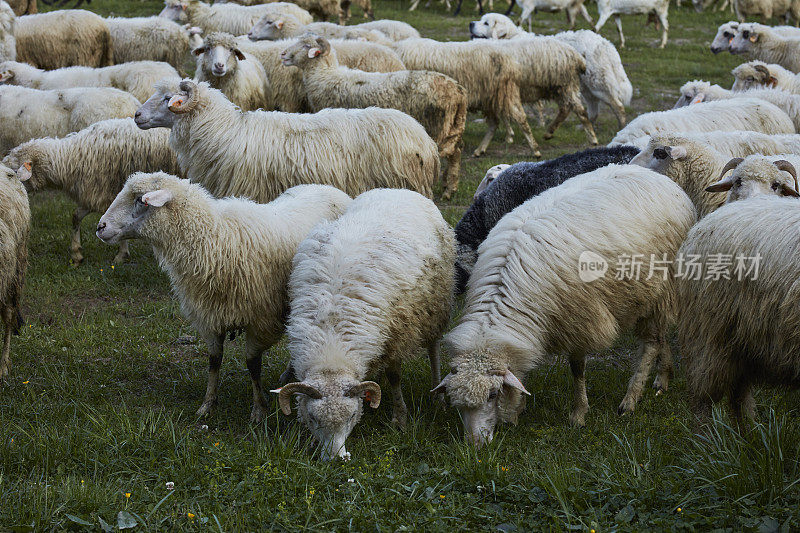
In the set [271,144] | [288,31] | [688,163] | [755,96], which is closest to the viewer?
[688,163]

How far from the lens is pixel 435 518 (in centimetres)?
352

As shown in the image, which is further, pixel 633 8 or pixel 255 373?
pixel 633 8

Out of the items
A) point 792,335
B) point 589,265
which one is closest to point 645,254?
point 589,265

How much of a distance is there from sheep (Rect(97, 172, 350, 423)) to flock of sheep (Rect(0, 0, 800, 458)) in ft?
Result: 0.04

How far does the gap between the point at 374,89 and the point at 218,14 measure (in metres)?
7.00

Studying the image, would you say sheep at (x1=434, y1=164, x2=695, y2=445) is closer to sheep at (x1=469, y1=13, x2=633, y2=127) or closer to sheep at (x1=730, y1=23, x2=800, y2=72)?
sheep at (x1=469, y1=13, x2=633, y2=127)

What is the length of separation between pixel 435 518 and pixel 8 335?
11.9 feet

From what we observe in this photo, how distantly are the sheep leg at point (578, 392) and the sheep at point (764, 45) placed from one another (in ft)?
30.0

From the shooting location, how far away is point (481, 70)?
11.7 metres

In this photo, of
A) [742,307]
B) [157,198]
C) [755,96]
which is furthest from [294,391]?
[755,96]

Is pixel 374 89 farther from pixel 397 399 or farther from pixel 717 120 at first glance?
pixel 397 399

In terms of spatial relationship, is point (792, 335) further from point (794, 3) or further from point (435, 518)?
point (794, 3)

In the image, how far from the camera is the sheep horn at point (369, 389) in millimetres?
4273

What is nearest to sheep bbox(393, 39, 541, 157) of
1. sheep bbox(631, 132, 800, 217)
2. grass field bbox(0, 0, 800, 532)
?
sheep bbox(631, 132, 800, 217)
